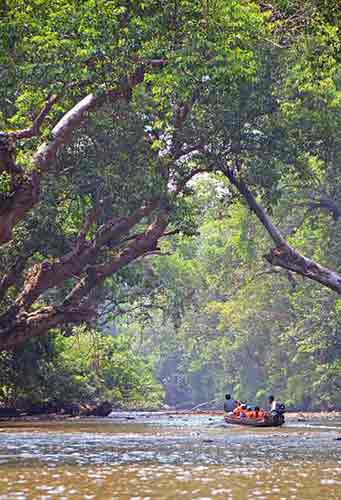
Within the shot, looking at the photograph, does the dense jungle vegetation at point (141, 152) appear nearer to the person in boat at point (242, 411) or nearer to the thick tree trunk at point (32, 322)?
the thick tree trunk at point (32, 322)

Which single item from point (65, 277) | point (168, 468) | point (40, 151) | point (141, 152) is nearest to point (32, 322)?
point (65, 277)

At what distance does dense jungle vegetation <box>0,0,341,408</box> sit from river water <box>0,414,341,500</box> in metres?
4.59

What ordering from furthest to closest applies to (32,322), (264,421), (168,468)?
(264,421), (32,322), (168,468)

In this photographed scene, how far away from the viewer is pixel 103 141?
24.1 m

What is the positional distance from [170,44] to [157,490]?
390 inches

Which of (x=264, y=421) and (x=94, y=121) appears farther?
(x=264, y=421)

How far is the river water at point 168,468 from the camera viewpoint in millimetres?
9992

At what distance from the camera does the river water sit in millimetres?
9992

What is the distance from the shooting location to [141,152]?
24.1 meters

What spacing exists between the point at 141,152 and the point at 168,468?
13.1 m

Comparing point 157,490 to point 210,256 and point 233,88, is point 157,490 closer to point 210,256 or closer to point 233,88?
point 233,88

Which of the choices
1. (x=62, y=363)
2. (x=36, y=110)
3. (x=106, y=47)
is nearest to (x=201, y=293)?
(x=62, y=363)

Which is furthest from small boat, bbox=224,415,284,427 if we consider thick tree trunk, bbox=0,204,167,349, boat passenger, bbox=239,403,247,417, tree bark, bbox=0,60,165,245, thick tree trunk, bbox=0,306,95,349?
tree bark, bbox=0,60,165,245

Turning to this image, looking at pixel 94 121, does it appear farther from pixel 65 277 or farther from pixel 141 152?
pixel 65 277
